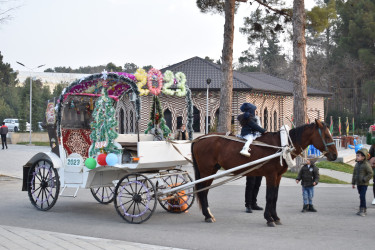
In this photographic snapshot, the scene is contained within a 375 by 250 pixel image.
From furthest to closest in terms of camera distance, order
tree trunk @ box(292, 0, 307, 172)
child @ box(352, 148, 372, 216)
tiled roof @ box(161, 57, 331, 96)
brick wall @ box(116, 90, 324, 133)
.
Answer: tiled roof @ box(161, 57, 331, 96)
brick wall @ box(116, 90, 324, 133)
tree trunk @ box(292, 0, 307, 172)
child @ box(352, 148, 372, 216)

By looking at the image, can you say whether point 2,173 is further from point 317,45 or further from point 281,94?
point 317,45

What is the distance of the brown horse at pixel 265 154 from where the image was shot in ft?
33.4

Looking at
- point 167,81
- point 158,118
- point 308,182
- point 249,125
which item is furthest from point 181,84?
point 308,182

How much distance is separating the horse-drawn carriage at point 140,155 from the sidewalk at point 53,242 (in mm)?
1891

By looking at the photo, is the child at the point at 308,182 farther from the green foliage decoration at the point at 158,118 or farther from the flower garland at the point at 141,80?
the flower garland at the point at 141,80

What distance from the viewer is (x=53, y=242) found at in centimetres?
A: 820

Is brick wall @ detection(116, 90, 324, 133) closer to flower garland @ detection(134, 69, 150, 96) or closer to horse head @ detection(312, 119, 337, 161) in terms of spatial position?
flower garland @ detection(134, 69, 150, 96)

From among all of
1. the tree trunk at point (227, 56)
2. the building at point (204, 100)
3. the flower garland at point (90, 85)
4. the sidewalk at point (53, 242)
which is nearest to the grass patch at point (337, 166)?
the tree trunk at point (227, 56)

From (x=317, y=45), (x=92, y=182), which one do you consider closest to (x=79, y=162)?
(x=92, y=182)

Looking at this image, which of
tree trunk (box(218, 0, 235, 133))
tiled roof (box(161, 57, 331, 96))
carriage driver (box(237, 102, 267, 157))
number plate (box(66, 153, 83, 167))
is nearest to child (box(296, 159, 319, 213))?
carriage driver (box(237, 102, 267, 157))

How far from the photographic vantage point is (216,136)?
10789 mm

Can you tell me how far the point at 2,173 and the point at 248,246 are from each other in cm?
1516

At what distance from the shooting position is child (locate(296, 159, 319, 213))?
39.2 ft

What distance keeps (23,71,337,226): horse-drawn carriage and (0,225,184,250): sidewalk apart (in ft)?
6.20
